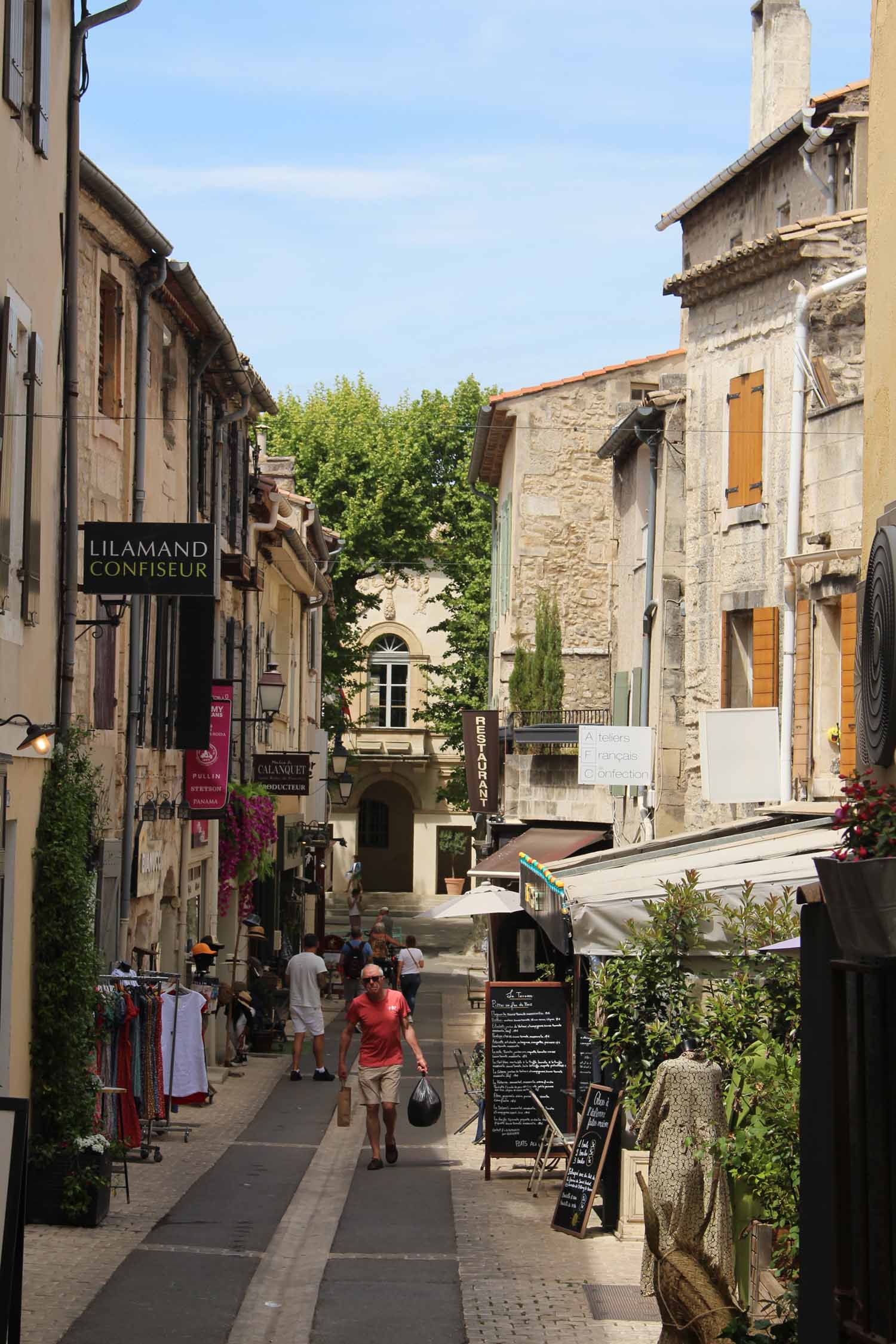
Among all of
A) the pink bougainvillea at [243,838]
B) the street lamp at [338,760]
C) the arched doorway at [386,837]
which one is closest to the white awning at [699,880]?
the pink bougainvillea at [243,838]

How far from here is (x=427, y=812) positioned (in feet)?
183

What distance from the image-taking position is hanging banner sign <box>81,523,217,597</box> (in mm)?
12742

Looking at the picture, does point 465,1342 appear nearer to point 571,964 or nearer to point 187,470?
point 571,964

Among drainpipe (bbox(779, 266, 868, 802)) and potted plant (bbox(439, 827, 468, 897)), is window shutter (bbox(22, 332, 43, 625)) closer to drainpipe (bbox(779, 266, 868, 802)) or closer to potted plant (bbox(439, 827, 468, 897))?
drainpipe (bbox(779, 266, 868, 802))

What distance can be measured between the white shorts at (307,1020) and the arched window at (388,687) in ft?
116

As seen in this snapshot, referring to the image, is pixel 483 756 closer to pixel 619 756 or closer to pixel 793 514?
pixel 619 756

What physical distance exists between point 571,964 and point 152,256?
7.82m

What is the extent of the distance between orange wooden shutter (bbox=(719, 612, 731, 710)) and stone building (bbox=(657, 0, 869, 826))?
13 millimetres

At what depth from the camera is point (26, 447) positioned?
1182 centimetres

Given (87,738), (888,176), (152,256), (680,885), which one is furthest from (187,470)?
(888,176)

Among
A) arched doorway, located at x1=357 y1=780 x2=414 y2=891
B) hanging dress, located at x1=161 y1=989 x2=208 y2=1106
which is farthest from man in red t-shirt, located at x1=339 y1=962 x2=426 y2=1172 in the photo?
arched doorway, located at x1=357 y1=780 x2=414 y2=891

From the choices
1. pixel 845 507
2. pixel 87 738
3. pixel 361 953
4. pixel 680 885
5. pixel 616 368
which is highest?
pixel 616 368

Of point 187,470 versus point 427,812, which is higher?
point 187,470

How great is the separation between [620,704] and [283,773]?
4.78 metres
